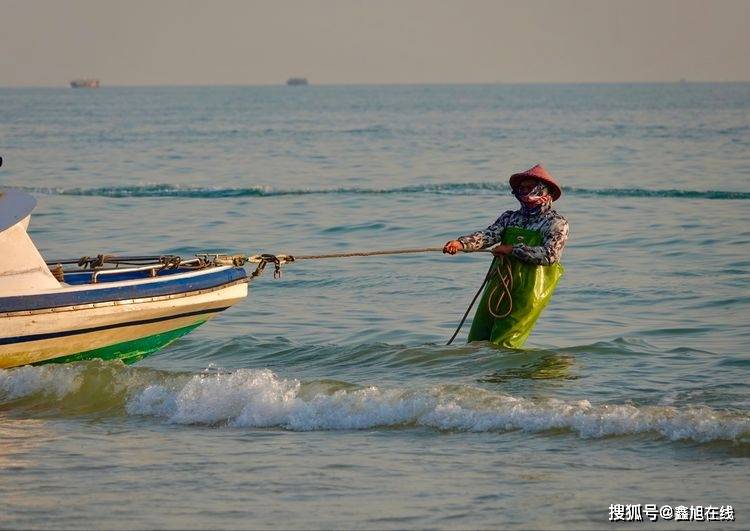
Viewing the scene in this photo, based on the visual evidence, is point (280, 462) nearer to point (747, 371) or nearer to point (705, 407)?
point (705, 407)

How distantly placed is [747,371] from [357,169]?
88.6 feet

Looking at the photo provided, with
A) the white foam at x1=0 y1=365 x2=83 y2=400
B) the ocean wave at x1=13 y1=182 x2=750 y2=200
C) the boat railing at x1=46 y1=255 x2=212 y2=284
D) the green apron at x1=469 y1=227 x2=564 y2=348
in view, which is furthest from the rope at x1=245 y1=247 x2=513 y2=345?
the ocean wave at x1=13 y1=182 x2=750 y2=200

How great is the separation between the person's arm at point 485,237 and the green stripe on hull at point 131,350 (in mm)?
2412

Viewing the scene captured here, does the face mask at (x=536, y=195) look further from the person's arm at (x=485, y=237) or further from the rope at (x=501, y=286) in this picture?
the rope at (x=501, y=286)

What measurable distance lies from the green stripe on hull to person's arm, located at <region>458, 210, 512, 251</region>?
2.41 m

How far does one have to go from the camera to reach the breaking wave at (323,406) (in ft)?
31.1

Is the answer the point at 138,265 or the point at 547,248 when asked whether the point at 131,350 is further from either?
the point at 547,248

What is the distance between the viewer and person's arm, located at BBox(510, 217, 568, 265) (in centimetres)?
1094

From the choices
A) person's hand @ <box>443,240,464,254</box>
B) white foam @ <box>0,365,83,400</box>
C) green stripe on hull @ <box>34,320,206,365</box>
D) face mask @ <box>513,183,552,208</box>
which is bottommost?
white foam @ <box>0,365,83,400</box>

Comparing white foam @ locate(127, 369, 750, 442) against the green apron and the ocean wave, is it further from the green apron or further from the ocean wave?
the ocean wave

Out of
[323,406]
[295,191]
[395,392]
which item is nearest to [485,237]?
[395,392]

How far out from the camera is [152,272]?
11.3 m

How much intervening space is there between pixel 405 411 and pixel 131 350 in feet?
9.04

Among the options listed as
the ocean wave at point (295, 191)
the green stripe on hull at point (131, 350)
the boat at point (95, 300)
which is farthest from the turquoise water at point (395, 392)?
the ocean wave at point (295, 191)
